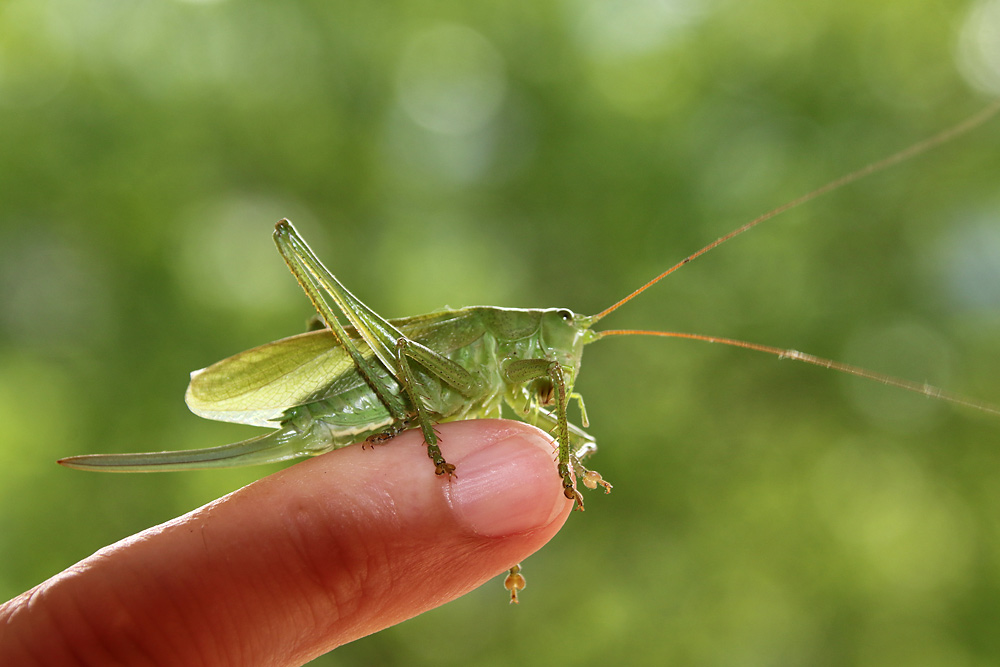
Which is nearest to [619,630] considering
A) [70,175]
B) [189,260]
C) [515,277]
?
[515,277]

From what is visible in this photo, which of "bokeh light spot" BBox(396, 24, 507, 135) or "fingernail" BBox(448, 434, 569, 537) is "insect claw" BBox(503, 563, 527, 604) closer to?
"fingernail" BBox(448, 434, 569, 537)

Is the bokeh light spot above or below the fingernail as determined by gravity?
above

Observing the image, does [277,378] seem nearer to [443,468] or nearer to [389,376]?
[389,376]

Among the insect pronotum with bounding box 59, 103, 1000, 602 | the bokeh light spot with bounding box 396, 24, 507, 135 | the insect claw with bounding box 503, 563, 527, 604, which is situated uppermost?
the bokeh light spot with bounding box 396, 24, 507, 135

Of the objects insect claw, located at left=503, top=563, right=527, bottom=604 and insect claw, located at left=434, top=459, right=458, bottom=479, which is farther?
insect claw, located at left=503, top=563, right=527, bottom=604

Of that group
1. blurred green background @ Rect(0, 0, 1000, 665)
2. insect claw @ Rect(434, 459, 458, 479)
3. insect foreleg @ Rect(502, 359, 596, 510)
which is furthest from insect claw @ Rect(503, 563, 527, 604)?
blurred green background @ Rect(0, 0, 1000, 665)

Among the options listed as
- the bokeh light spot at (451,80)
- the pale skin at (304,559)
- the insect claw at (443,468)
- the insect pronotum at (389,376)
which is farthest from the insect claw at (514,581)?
the bokeh light spot at (451,80)

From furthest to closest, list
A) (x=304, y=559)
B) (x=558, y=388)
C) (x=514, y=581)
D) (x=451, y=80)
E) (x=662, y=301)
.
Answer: (x=451, y=80) < (x=662, y=301) < (x=514, y=581) < (x=558, y=388) < (x=304, y=559)

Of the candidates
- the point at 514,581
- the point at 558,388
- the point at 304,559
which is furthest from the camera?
the point at 514,581

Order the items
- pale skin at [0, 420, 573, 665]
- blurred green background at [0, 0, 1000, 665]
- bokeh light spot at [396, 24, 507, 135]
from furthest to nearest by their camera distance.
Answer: bokeh light spot at [396, 24, 507, 135] < blurred green background at [0, 0, 1000, 665] < pale skin at [0, 420, 573, 665]

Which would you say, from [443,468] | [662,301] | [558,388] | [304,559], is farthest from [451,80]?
[304,559]
